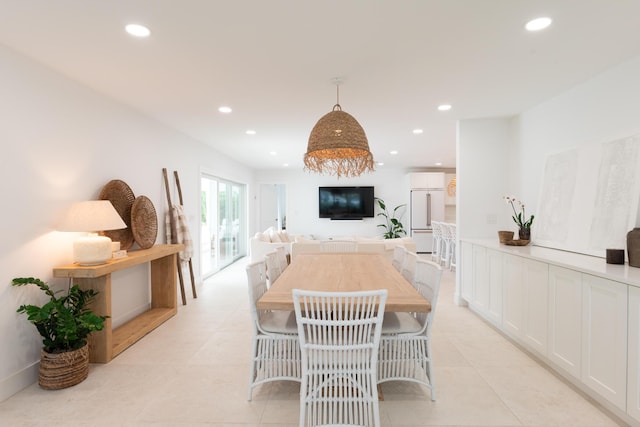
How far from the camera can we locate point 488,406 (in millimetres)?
2064

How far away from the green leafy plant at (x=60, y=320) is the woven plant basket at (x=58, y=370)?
0.20ft

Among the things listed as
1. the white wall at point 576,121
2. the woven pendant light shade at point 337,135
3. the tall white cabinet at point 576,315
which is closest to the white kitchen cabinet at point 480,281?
the tall white cabinet at point 576,315

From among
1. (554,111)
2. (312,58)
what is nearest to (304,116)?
(312,58)

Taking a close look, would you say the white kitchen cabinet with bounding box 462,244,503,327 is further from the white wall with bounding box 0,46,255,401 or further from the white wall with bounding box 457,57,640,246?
the white wall with bounding box 0,46,255,401

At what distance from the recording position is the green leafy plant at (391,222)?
8523 millimetres

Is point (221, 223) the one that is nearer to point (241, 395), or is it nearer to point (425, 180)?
point (241, 395)

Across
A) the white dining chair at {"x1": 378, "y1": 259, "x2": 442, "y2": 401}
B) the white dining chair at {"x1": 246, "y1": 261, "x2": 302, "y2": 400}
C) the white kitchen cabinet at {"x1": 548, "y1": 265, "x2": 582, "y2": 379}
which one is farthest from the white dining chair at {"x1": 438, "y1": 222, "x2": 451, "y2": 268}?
the white dining chair at {"x1": 246, "y1": 261, "x2": 302, "y2": 400}

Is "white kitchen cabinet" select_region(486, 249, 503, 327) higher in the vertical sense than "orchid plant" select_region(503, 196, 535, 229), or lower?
lower

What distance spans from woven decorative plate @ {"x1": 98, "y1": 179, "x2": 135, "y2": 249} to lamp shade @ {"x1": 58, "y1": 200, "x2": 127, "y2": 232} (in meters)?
0.46

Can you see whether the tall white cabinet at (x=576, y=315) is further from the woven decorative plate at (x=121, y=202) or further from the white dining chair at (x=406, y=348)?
the woven decorative plate at (x=121, y=202)

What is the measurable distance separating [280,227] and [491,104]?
659 cm

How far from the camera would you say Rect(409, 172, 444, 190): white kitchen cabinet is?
8.20 meters

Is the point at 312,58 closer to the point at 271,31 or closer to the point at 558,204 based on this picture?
the point at 271,31

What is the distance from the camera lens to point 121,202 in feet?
10.8
